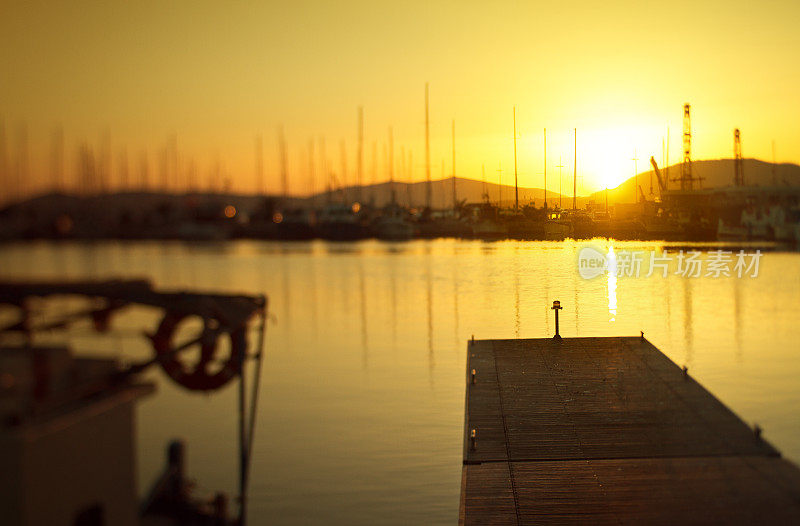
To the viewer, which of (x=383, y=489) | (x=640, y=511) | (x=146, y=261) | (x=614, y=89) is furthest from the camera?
(x=614, y=89)

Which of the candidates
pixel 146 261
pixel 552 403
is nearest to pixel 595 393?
pixel 552 403

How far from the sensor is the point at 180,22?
18.7 ft

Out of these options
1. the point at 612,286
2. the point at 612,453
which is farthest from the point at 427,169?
the point at 612,453

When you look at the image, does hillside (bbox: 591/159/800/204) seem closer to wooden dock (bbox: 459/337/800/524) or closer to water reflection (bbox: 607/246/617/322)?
water reflection (bbox: 607/246/617/322)

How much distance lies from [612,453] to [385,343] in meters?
11.8

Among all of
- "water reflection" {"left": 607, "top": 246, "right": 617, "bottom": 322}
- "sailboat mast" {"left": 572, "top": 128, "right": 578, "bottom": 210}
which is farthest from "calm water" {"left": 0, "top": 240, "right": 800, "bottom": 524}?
"sailboat mast" {"left": 572, "top": 128, "right": 578, "bottom": 210}

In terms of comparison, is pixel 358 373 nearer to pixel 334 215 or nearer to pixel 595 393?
pixel 334 215

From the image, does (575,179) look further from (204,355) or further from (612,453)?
(204,355)

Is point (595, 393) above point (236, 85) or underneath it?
underneath

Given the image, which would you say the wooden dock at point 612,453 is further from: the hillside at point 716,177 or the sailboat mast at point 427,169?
the sailboat mast at point 427,169

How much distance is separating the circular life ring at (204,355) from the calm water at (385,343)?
187mm

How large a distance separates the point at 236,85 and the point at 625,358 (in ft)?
24.7

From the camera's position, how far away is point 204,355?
16.8 ft

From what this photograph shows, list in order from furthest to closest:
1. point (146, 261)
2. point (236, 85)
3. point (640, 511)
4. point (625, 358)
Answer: point (625, 358) → point (236, 85) → point (640, 511) → point (146, 261)
